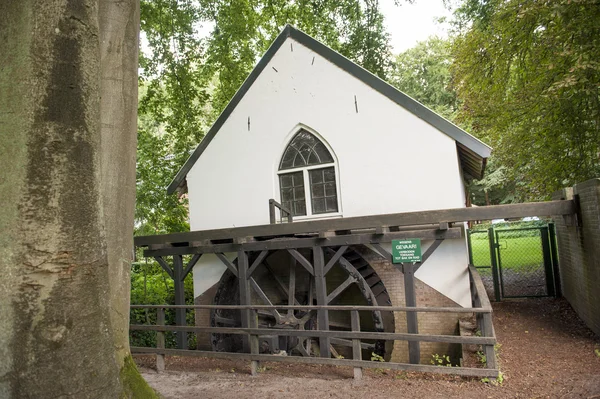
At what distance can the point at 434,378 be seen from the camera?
5832mm

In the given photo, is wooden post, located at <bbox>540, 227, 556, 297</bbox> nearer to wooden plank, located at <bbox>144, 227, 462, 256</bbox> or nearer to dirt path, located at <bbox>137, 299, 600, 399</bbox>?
dirt path, located at <bbox>137, 299, 600, 399</bbox>

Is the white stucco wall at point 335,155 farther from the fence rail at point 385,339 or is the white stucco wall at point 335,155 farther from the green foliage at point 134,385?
the green foliage at point 134,385

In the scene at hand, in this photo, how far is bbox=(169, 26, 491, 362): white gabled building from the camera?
8281 mm

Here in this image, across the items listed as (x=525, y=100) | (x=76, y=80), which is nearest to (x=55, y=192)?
(x=76, y=80)

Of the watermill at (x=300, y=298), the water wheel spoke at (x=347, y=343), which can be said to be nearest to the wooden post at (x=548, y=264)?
the watermill at (x=300, y=298)

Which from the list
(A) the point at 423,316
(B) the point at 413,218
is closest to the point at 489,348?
(B) the point at 413,218

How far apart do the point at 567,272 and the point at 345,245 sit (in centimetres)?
536

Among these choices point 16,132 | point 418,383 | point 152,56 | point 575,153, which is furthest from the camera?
point 152,56

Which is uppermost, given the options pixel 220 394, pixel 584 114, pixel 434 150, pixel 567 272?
pixel 584 114

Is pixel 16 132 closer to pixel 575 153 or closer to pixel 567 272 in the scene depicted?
pixel 567 272

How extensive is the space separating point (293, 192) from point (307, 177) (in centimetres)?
47

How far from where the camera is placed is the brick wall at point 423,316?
8.19m

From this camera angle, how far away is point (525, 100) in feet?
32.4

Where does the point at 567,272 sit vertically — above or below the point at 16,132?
below
